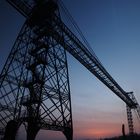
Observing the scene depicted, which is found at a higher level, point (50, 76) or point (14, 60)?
point (14, 60)

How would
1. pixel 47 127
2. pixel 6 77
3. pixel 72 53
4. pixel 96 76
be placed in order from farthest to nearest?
pixel 96 76 → pixel 72 53 → pixel 6 77 → pixel 47 127

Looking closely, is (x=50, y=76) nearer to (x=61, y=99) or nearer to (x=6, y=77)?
(x=61, y=99)

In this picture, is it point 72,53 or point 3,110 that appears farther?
point 72,53

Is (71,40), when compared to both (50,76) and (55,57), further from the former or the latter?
(50,76)

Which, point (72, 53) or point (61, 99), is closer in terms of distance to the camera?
point (61, 99)

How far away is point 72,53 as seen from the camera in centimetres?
2144

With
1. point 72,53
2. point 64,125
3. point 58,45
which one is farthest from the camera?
point 72,53

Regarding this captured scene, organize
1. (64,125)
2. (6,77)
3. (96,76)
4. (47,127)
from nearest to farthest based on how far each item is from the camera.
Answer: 1. (47,127)
2. (64,125)
3. (6,77)
4. (96,76)

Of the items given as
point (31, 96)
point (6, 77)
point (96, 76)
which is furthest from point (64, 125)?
point (96, 76)

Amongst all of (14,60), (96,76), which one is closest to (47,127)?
(14,60)

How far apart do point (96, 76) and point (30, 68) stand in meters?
9.58

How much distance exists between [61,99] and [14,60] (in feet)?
17.9

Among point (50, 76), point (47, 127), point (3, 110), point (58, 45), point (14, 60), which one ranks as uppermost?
point (58, 45)

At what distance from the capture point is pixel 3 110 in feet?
55.4
